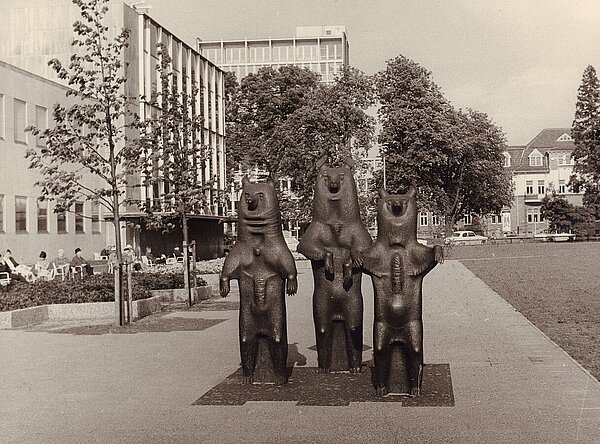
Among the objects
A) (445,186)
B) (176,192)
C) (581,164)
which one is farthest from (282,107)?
(176,192)

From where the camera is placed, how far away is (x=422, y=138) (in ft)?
204

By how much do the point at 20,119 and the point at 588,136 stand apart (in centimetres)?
6515

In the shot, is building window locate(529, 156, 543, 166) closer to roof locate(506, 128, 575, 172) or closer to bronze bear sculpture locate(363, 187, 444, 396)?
roof locate(506, 128, 575, 172)

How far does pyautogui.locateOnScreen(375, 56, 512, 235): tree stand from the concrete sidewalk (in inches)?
1847

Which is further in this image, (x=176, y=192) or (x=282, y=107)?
(x=282, y=107)

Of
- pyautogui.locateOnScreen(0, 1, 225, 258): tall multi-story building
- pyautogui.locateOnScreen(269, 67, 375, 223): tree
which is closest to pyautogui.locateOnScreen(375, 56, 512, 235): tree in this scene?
pyautogui.locateOnScreen(269, 67, 375, 223): tree

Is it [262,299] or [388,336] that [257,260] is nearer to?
[262,299]

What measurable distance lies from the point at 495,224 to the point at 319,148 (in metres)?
67.0

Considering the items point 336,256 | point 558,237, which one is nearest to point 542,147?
Answer: point 558,237

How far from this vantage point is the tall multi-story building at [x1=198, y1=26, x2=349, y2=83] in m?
125

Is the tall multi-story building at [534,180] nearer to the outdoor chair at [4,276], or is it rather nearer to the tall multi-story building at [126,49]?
the tall multi-story building at [126,49]

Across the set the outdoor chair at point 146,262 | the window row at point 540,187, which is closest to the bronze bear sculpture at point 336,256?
the outdoor chair at point 146,262

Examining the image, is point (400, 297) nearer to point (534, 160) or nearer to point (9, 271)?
point (9, 271)

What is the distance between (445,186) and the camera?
6981cm
